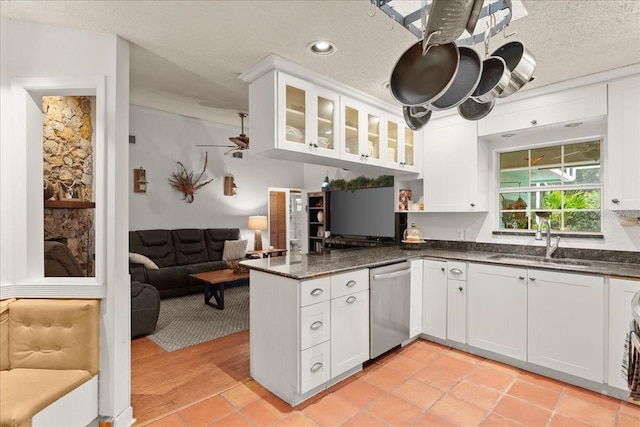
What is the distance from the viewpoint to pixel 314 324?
7.47 feet

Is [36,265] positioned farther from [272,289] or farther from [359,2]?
[359,2]

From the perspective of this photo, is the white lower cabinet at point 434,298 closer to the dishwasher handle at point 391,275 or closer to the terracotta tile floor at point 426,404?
the dishwasher handle at point 391,275

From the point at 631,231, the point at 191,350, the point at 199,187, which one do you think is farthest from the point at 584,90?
the point at 199,187

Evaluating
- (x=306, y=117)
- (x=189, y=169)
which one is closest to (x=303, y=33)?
(x=306, y=117)

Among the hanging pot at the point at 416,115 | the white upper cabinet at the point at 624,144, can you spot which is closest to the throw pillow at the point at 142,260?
the hanging pot at the point at 416,115

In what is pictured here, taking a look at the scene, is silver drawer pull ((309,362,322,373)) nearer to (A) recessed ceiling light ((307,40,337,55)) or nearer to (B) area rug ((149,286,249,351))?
(B) area rug ((149,286,249,351))

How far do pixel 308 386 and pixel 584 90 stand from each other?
329 centimetres

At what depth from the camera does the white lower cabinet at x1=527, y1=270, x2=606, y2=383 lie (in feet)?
7.84

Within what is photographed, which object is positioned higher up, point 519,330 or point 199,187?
point 199,187

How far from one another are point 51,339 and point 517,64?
3.03 m

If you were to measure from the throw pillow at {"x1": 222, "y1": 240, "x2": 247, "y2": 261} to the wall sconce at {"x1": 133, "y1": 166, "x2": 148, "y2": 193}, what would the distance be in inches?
62.3

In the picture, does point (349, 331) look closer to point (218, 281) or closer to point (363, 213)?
point (218, 281)

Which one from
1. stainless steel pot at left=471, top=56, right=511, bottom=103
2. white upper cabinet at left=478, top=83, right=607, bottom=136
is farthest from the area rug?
white upper cabinet at left=478, top=83, right=607, bottom=136

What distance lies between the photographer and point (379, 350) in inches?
110
